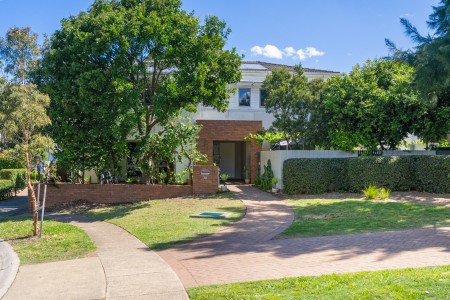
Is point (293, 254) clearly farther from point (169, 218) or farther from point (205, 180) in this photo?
point (205, 180)

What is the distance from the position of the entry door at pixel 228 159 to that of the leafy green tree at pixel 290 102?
7.88 metres

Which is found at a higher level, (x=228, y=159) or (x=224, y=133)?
(x=224, y=133)

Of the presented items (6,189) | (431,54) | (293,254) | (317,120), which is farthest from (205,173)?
(431,54)

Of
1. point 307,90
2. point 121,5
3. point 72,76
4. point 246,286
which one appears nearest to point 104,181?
point 72,76

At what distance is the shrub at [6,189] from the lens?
66.4 feet

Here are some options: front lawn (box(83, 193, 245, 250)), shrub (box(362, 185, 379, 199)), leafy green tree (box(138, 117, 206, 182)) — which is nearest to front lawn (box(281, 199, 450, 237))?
shrub (box(362, 185, 379, 199))

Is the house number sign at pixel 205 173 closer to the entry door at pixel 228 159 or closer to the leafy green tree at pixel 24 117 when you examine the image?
the leafy green tree at pixel 24 117

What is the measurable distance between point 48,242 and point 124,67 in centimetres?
732

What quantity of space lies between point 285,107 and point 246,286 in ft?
43.2

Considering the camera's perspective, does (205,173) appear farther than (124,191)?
Yes

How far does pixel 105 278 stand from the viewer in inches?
260

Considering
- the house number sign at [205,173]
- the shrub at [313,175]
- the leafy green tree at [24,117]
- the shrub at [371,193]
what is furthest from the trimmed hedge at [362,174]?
the leafy green tree at [24,117]

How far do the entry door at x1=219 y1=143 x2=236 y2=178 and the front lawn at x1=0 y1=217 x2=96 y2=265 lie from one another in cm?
1438

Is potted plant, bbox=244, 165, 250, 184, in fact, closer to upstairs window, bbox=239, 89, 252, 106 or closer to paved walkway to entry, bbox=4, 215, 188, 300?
upstairs window, bbox=239, 89, 252, 106
